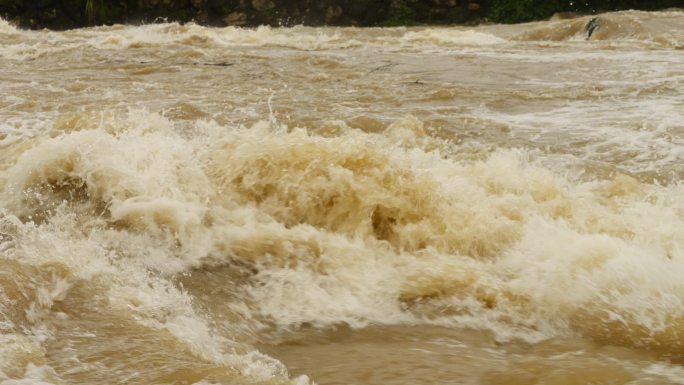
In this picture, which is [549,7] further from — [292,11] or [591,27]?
[591,27]

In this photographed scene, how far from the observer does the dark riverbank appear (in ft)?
67.2

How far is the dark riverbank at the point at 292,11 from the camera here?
20.5 metres

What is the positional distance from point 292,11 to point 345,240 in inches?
732

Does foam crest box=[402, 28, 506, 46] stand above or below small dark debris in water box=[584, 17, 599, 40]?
below

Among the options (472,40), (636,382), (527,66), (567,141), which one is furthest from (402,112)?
(472,40)

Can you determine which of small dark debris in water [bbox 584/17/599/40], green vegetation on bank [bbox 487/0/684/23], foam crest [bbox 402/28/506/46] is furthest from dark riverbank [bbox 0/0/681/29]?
foam crest [bbox 402/28/506/46]

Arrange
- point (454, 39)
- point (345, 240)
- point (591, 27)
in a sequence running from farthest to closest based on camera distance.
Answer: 1. point (454, 39)
2. point (591, 27)
3. point (345, 240)

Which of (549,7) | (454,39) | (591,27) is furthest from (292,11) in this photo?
(591,27)

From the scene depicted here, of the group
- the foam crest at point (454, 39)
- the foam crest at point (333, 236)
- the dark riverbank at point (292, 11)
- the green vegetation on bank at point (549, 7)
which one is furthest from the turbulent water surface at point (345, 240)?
the dark riverbank at point (292, 11)

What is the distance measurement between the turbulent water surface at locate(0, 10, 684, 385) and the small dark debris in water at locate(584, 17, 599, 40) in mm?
5513

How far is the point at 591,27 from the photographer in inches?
497

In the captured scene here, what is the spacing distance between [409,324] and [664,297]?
0.99 meters

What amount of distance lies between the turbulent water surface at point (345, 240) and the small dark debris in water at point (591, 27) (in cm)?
551

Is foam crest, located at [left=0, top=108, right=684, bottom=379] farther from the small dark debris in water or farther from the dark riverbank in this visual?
the dark riverbank
